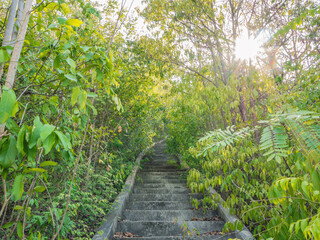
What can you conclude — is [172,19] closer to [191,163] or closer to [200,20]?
[200,20]

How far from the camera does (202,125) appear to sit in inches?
226

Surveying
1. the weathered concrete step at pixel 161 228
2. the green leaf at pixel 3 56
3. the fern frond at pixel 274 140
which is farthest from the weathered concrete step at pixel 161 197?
the green leaf at pixel 3 56

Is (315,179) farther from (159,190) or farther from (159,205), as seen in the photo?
(159,190)

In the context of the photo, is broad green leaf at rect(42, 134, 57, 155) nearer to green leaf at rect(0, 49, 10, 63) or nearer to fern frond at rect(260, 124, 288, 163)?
green leaf at rect(0, 49, 10, 63)

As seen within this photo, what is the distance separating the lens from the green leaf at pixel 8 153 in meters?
0.84

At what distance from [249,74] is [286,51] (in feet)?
9.22

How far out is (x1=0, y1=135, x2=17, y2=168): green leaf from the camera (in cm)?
84

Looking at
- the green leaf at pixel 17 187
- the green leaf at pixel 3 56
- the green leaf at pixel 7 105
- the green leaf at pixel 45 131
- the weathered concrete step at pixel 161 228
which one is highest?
the green leaf at pixel 3 56

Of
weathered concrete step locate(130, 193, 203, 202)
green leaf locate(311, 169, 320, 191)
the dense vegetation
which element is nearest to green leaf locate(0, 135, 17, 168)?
the dense vegetation

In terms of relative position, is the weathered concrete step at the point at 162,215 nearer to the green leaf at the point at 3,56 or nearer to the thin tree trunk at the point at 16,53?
the thin tree trunk at the point at 16,53

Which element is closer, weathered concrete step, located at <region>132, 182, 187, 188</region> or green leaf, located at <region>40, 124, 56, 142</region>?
green leaf, located at <region>40, 124, 56, 142</region>

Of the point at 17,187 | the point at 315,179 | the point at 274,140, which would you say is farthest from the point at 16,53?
the point at 315,179

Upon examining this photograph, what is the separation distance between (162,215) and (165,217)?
0.21 feet

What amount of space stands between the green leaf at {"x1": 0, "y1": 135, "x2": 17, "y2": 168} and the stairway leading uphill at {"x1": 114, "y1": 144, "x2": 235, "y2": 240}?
192 centimetres
